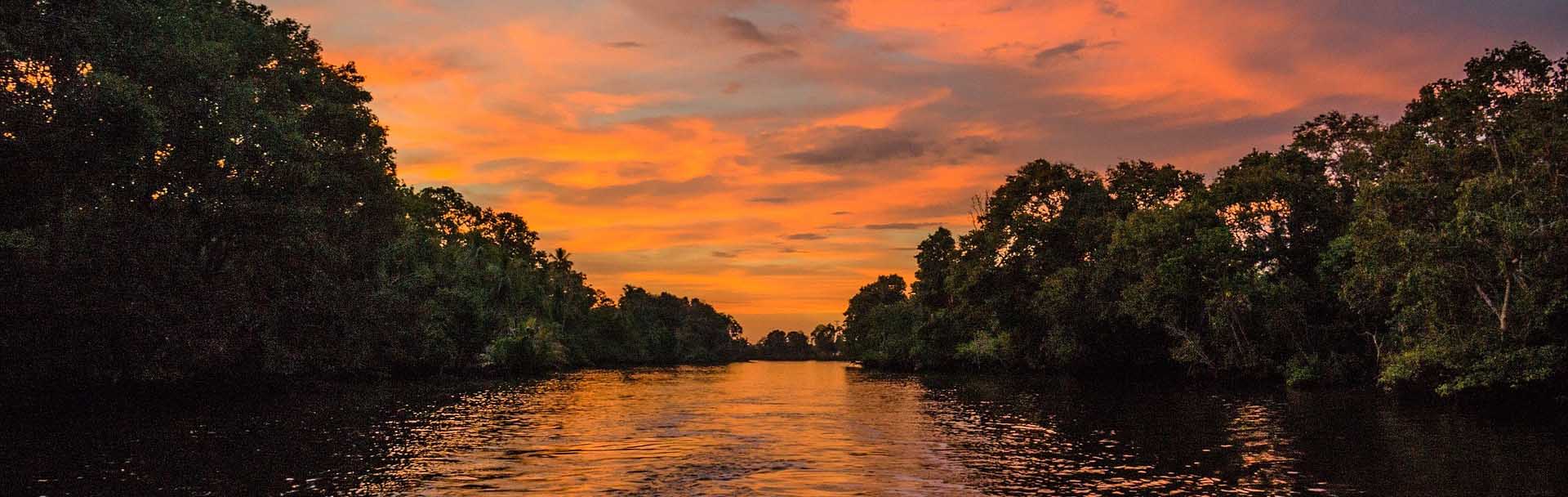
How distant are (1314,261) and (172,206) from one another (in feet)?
208

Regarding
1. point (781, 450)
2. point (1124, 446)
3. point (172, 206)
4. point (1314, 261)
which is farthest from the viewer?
point (1314, 261)

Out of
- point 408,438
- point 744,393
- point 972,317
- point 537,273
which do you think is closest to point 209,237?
point 408,438

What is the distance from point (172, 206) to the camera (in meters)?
36.4

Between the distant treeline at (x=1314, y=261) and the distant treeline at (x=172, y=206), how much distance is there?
150ft

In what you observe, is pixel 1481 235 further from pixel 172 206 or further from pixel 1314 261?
pixel 172 206

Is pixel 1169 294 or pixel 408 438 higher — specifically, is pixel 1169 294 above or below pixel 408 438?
above

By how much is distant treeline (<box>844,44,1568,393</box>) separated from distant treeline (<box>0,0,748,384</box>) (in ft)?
150

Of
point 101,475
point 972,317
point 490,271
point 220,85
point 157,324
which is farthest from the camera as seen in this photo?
point 490,271

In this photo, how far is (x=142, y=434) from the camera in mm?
29844

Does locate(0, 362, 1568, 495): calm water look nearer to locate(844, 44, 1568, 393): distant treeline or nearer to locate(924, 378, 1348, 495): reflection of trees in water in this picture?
locate(924, 378, 1348, 495): reflection of trees in water

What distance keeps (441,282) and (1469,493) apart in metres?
77.8

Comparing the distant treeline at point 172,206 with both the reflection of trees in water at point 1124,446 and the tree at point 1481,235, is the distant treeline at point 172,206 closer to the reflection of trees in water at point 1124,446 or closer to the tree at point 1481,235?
the reflection of trees in water at point 1124,446

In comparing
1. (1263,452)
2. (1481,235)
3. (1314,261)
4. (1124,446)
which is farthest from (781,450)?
(1314,261)

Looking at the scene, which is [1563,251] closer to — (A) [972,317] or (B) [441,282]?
(A) [972,317]
